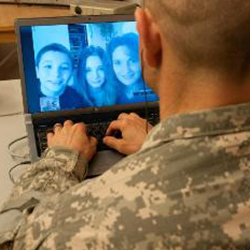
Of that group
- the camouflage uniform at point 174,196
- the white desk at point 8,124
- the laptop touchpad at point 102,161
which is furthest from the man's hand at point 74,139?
the camouflage uniform at point 174,196

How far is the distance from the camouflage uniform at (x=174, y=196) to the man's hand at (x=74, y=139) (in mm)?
454

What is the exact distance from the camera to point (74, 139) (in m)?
1.16

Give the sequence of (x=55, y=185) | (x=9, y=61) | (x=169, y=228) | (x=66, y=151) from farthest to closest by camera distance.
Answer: (x=9, y=61) → (x=66, y=151) → (x=55, y=185) → (x=169, y=228)

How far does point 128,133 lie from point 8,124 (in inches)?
16.9

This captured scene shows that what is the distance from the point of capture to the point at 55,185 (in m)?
0.92

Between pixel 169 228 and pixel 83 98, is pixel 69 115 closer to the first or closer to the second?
pixel 83 98

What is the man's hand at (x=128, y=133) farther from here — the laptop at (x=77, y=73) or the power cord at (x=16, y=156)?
the power cord at (x=16, y=156)

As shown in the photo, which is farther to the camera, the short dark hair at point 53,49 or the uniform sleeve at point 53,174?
the short dark hair at point 53,49

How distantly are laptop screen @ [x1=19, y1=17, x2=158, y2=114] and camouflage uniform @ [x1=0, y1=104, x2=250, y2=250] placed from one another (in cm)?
71

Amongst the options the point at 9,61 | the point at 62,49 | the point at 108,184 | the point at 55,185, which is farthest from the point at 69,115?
the point at 9,61

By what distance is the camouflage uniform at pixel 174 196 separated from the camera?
62 centimetres

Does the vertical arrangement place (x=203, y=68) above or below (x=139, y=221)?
above

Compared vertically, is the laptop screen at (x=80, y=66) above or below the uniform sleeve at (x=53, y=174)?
above

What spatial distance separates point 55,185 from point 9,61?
7.87 ft
